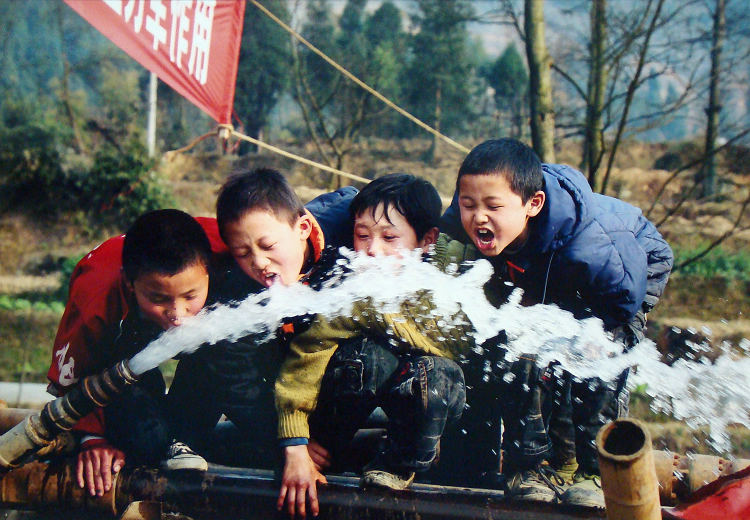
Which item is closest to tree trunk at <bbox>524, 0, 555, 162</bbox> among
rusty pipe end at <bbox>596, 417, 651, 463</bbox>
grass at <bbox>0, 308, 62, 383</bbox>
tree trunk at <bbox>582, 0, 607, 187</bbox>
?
tree trunk at <bbox>582, 0, 607, 187</bbox>

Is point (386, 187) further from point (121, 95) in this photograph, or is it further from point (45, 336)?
point (121, 95)

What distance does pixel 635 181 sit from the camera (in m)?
12.0

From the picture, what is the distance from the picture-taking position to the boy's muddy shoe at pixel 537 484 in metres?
1.80

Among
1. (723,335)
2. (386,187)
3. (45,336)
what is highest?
(386,187)

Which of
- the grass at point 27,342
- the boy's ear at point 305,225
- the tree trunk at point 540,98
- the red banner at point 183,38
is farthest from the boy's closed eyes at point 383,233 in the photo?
the grass at point 27,342

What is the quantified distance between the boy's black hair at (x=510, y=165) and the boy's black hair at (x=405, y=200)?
14 centimetres

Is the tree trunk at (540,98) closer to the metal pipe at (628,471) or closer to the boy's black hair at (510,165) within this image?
the boy's black hair at (510,165)

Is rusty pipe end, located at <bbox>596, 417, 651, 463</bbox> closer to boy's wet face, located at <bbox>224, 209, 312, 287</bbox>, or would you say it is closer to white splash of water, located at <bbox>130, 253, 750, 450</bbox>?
white splash of water, located at <bbox>130, 253, 750, 450</bbox>

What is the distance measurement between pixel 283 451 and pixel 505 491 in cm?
60

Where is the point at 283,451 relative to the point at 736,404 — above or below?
below

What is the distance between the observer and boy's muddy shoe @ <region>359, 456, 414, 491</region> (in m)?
1.65

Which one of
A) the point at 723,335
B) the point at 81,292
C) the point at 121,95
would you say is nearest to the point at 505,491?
the point at 81,292

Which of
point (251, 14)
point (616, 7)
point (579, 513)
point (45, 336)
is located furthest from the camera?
point (251, 14)

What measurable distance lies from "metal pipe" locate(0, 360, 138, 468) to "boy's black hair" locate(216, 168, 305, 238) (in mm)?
477
